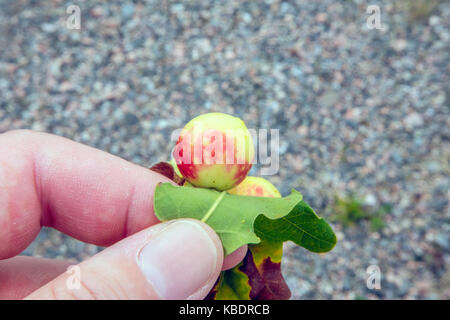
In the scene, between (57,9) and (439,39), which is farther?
(57,9)

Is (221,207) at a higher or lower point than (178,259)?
higher

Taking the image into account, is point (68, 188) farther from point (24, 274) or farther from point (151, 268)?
point (151, 268)

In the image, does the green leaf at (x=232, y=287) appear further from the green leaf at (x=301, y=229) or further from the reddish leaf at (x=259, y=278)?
the green leaf at (x=301, y=229)

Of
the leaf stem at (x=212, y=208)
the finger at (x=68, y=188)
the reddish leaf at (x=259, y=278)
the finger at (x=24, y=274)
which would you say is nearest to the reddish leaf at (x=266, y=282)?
the reddish leaf at (x=259, y=278)

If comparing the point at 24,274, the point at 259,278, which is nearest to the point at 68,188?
the point at 24,274
